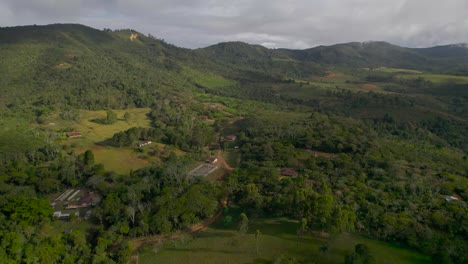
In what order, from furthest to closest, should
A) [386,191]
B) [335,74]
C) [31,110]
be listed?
[335,74]
[31,110]
[386,191]

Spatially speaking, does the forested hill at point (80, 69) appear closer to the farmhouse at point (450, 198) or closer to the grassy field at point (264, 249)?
the grassy field at point (264, 249)

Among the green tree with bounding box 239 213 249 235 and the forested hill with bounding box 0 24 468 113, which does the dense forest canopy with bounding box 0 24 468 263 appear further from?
the green tree with bounding box 239 213 249 235

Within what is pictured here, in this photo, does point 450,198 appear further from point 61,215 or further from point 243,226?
point 61,215

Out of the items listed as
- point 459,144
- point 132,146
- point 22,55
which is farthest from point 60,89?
point 459,144

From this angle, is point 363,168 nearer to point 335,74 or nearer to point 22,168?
point 22,168

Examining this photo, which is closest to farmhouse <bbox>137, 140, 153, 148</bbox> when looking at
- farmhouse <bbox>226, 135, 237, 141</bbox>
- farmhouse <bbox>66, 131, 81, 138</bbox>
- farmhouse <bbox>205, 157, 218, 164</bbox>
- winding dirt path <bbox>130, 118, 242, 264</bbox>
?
farmhouse <bbox>205, 157, 218, 164</bbox>

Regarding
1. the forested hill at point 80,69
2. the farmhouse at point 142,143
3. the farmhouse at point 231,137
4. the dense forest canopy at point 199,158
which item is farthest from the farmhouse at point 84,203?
the forested hill at point 80,69
